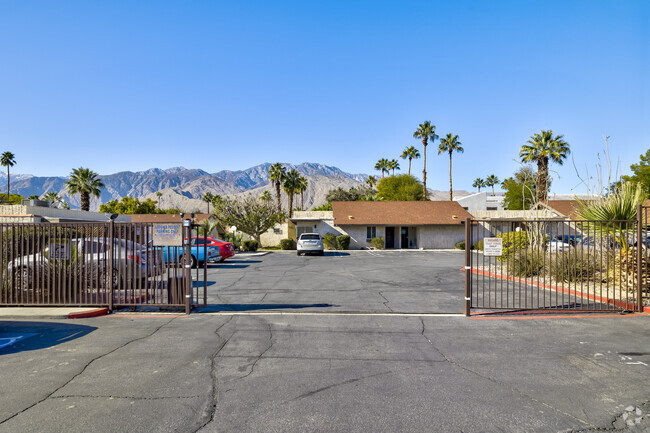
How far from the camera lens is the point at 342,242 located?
38.2 metres

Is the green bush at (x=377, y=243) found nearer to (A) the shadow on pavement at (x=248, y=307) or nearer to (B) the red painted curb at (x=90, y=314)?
(A) the shadow on pavement at (x=248, y=307)

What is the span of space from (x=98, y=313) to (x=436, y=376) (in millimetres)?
7762

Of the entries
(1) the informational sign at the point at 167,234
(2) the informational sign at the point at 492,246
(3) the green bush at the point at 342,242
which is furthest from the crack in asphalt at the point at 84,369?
(3) the green bush at the point at 342,242

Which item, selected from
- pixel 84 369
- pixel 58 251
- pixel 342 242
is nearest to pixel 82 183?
pixel 342 242

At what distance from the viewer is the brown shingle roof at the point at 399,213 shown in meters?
39.7

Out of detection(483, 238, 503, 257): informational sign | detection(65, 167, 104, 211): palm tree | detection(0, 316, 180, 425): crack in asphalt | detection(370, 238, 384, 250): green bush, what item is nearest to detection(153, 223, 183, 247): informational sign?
detection(0, 316, 180, 425): crack in asphalt

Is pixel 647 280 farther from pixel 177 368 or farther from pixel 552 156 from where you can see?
pixel 552 156

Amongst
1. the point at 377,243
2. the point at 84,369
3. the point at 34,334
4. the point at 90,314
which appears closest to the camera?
the point at 84,369

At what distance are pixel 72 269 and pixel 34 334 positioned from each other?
2.53 metres

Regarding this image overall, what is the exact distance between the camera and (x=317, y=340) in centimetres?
722

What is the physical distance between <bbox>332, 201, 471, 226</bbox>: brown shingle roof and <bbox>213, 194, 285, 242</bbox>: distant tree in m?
6.86

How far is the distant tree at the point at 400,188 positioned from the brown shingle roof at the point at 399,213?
26682 millimetres

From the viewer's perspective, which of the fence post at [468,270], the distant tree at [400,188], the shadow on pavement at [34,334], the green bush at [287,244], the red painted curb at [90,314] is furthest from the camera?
the distant tree at [400,188]

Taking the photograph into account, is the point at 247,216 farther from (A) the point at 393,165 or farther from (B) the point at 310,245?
(A) the point at 393,165
